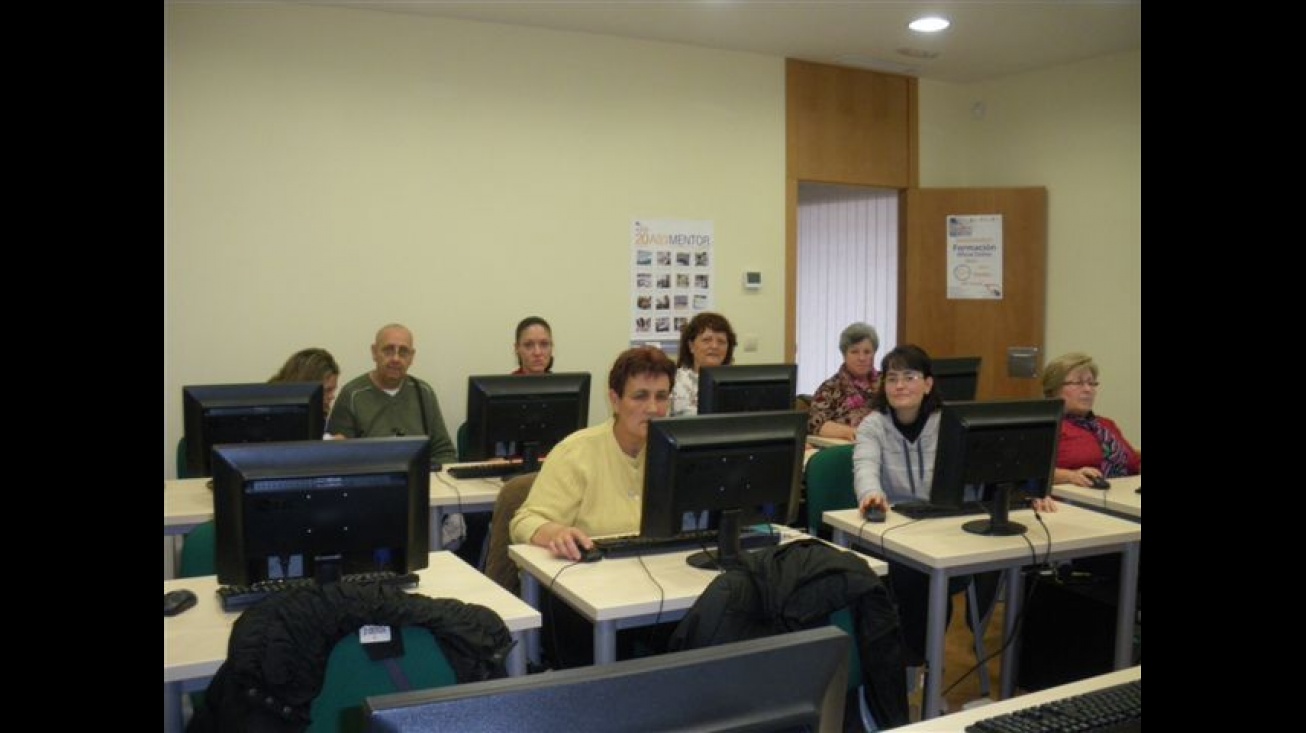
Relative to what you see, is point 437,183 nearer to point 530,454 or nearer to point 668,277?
point 668,277

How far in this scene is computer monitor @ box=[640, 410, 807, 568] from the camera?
2736 millimetres

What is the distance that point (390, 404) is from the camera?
200 inches

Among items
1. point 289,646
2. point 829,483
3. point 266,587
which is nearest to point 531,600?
point 266,587

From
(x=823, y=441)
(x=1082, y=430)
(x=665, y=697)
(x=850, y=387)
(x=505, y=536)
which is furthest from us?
(x=850, y=387)

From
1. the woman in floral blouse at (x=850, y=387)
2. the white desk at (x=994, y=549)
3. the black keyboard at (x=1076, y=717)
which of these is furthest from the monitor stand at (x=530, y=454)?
the black keyboard at (x=1076, y=717)

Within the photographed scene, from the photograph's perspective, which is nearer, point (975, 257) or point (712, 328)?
point (712, 328)

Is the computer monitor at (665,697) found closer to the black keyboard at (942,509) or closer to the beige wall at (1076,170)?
the black keyboard at (942,509)

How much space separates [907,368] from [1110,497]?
960mm

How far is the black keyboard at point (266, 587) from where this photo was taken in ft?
8.13
